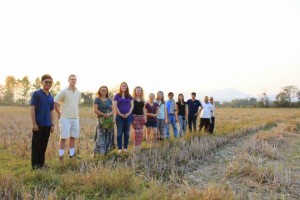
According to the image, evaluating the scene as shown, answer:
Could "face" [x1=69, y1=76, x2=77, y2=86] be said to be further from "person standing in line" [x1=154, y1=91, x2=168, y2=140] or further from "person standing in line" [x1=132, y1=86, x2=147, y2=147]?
"person standing in line" [x1=154, y1=91, x2=168, y2=140]

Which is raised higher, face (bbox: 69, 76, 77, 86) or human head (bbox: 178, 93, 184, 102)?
face (bbox: 69, 76, 77, 86)

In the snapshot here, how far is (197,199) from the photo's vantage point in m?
3.74

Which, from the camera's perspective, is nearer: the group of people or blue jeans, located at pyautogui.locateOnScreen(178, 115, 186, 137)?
the group of people

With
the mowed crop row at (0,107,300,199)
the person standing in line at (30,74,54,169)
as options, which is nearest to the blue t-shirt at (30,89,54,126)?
the person standing in line at (30,74,54,169)

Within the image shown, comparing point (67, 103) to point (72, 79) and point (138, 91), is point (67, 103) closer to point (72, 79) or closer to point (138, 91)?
point (72, 79)

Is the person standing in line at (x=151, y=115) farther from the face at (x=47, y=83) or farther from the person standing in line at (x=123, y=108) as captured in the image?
the face at (x=47, y=83)

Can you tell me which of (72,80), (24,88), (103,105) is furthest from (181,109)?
(24,88)

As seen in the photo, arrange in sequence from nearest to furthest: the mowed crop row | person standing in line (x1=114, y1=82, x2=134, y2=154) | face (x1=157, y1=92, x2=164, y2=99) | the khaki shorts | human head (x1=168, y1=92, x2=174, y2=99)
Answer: the mowed crop row → the khaki shorts → person standing in line (x1=114, y1=82, x2=134, y2=154) → face (x1=157, y1=92, x2=164, y2=99) → human head (x1=168, y1=92, x2=174, y2=99)

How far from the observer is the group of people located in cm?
543

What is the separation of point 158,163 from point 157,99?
309 centimetres

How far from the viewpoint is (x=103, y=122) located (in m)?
6.68

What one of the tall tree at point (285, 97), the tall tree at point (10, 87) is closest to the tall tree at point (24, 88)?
the tall tree at point (10, 87)

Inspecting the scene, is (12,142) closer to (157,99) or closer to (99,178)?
(157,99)

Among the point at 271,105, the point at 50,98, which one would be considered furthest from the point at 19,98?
the point at 50,98
